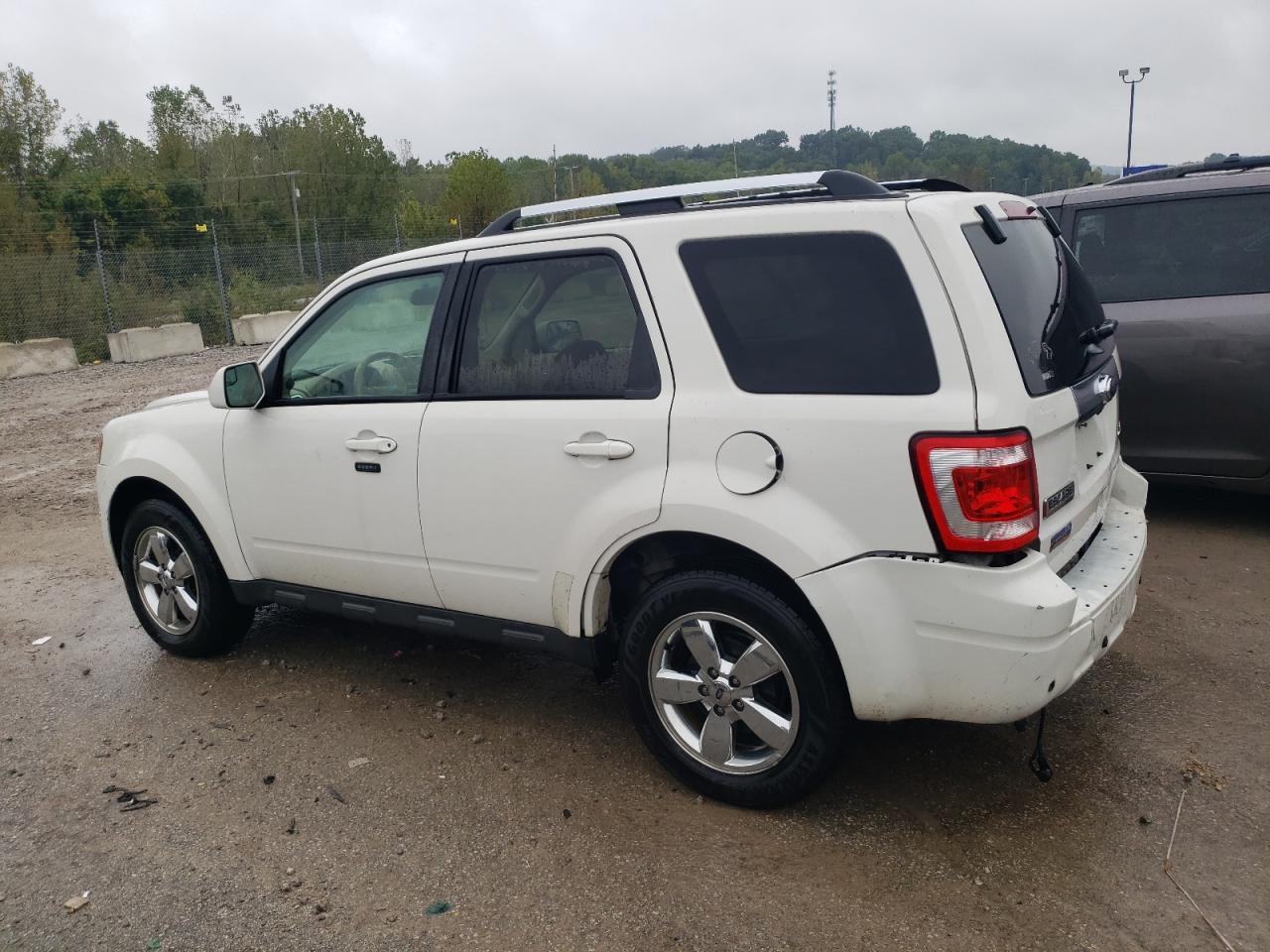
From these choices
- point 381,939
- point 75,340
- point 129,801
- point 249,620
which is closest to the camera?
point 381,939

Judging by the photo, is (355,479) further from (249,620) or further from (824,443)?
(824,443)

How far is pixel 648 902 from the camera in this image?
2.86 meters

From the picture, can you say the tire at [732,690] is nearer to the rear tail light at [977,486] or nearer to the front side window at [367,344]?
the rear tail light at [977,486]

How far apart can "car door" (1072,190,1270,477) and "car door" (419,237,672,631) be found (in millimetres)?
3653

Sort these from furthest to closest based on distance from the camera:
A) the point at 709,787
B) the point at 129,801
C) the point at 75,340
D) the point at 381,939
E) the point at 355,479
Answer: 1. the point at 75,340
2. the point at 355,479
3. the point at 129,801
4. the point at 709,787
5. the point at 381,939

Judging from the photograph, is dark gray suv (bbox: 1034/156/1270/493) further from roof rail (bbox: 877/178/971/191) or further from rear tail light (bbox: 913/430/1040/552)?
rear tail light (bbox: 913/430/1040/552)

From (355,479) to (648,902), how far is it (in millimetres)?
1947

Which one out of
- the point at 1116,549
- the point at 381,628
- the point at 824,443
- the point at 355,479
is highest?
the point at 824,443

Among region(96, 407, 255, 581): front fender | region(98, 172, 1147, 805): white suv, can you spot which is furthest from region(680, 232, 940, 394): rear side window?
region(96, 407, 255, 581): front fender

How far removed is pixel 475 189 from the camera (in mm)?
44250

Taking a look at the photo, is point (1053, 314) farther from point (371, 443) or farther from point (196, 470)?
point (196, 470)

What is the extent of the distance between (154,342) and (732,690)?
19.9m

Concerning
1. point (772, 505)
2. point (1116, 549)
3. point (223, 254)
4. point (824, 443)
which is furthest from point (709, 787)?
point (223, 254)

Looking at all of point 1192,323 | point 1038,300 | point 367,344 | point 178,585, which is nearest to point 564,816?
point 367,344
